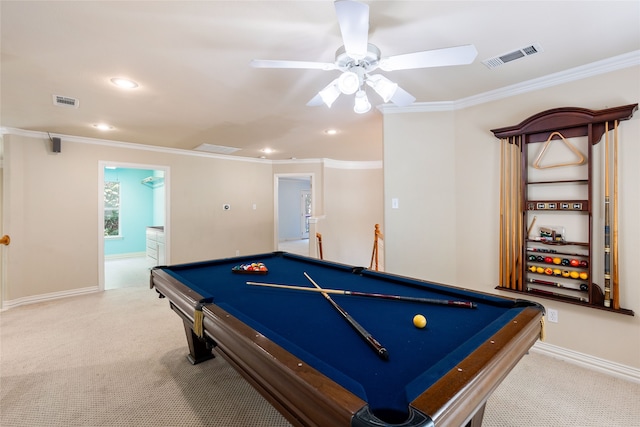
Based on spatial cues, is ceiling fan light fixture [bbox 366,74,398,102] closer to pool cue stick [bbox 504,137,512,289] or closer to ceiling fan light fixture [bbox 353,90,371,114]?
ceiling fan light fixture [bbox 353,90,371,114]

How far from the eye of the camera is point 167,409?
A: 5.69 feet

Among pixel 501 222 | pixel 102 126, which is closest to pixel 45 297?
pixel 102 126

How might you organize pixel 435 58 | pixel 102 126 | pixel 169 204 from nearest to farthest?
1. pixel 435 58
2. pixel 102 126
3. pixel 169 204

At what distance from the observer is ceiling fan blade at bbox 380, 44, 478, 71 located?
1.39 m

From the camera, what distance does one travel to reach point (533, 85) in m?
2.38

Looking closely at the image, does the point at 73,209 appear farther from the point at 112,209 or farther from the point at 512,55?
the point at 512,55

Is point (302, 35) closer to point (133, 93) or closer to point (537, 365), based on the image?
point (133, 93)

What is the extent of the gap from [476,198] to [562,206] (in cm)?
64

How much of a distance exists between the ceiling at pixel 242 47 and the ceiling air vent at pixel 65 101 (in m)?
0.06

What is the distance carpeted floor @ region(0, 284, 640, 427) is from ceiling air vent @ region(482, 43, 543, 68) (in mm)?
2279

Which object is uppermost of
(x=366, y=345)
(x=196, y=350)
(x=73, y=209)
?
A: (x=73, y=209)

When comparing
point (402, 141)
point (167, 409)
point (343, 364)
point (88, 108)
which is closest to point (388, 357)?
Result: point (343, 364)

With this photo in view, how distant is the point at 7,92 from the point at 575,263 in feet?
16.3

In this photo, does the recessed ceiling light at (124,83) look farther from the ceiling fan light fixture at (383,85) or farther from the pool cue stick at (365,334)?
the pool cue stick at (365,334)
